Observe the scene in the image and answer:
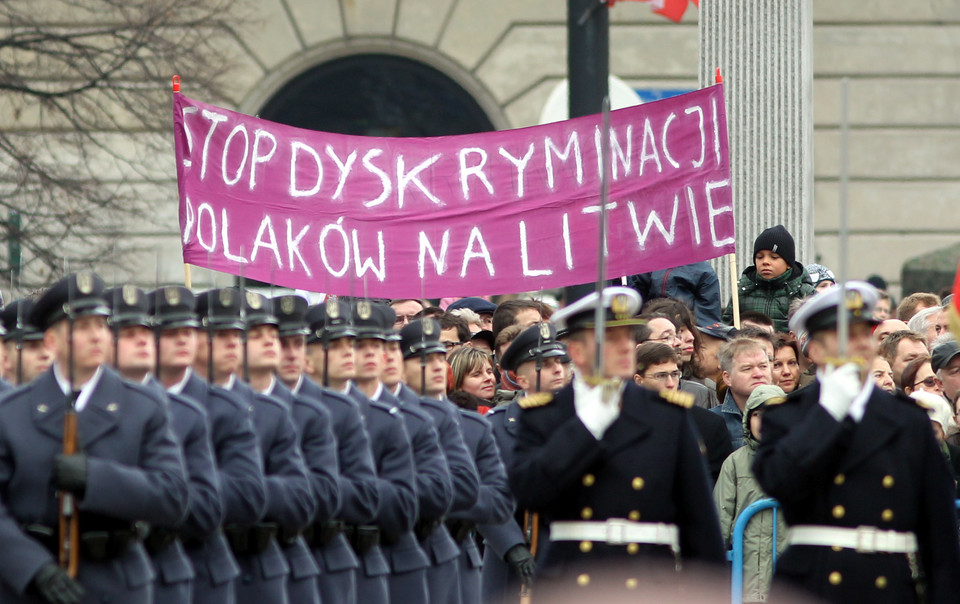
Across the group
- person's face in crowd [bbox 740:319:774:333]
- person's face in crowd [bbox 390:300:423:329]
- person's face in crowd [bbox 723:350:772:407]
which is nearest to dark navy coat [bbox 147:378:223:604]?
person's face in crowd [bbox 723:350:772:407]

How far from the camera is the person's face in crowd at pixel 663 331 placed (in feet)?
31.7

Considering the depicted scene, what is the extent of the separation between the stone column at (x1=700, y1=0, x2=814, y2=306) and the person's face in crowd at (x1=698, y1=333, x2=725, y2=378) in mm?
2464

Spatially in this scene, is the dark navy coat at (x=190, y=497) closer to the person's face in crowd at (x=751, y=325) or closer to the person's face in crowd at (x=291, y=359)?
the person's face in crowd at (x=291, y=359)

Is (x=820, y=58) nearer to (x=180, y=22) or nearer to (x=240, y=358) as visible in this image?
(x=180, y=22)

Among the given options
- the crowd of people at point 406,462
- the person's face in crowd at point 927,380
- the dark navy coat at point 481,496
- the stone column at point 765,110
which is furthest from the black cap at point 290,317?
the stone column at point 765,110

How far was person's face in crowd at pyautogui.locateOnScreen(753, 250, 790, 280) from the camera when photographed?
11242 mm

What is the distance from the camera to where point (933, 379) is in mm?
9641

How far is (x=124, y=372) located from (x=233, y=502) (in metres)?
0.59

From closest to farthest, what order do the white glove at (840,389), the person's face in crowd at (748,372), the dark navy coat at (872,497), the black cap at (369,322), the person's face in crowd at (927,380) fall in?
the white glove at (840,389) → the dark navy coat at (872,497) → the black cap at (369,322) → the person's face in crowd at (748,372) → the person's face in crowd at (927,380)

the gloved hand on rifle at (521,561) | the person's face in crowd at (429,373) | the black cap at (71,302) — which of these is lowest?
the gloved hand on rifle at (521,561)

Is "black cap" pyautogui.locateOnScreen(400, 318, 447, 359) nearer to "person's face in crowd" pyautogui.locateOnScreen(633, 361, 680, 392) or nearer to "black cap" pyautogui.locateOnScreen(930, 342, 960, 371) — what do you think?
"person's face in crowd" pyautogui.locateOnScreen(633, 361, 680, 392)

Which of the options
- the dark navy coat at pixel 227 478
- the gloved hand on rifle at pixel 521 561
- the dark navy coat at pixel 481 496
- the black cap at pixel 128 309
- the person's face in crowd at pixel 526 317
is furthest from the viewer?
the person's face in crowd at pixel 526 317

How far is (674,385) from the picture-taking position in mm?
8961

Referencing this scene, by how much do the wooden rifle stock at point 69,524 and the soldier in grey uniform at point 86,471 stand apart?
4 centimetres
